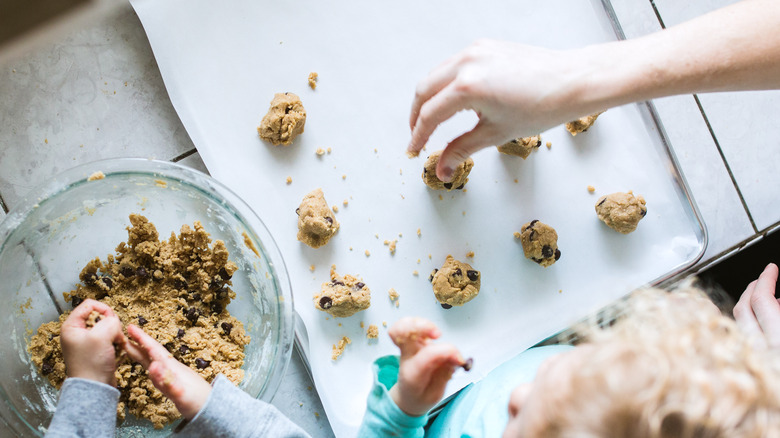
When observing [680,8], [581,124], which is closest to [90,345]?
[581,124]

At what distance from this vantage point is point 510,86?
0.73 m

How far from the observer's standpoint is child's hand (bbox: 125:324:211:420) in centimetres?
79

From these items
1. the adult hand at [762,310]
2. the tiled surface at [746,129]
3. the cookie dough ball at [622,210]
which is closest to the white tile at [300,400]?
the cookie dough ball at [622,210]

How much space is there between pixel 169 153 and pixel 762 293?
3.61ft

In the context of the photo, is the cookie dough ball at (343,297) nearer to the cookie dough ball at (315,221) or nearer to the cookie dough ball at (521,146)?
the cookie dough ball at (315,221)

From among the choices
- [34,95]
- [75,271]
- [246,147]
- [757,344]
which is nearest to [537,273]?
[757,344]

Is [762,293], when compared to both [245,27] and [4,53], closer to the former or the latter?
[245,27]

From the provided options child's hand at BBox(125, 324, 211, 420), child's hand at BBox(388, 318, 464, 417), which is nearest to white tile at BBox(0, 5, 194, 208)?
child's hand at BBox(125, 324, 211, 420)

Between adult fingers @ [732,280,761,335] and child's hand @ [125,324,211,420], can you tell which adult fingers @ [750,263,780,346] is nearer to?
adult fingers @ [732,280,761,335]

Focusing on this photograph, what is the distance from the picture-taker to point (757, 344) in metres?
0.81

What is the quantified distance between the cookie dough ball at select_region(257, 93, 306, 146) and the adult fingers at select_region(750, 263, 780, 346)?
87 cm

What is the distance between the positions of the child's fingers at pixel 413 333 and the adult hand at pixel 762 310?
1.94 feet

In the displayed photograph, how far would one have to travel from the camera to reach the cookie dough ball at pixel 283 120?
915mm

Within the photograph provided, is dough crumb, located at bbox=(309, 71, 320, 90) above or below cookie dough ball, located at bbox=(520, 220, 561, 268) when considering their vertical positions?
above
